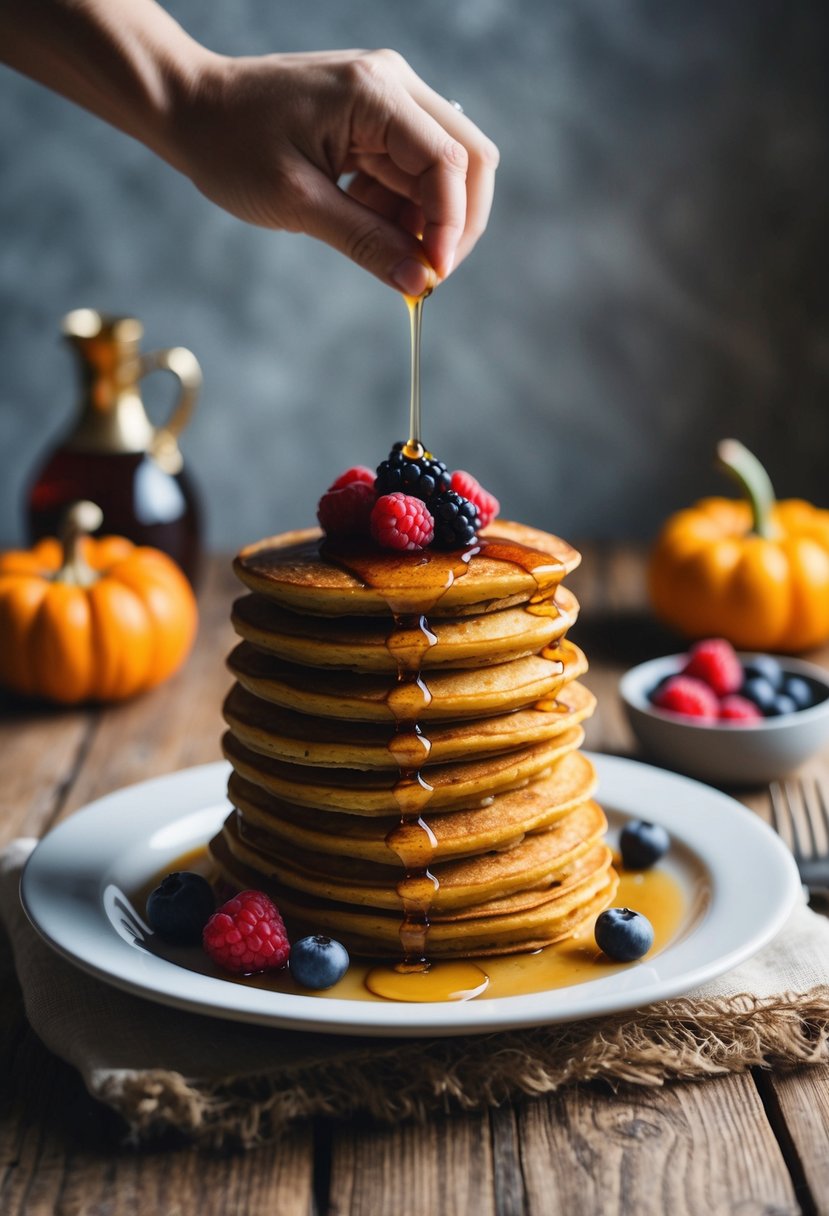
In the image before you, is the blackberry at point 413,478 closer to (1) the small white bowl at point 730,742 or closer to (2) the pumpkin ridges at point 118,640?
(1) the small white bowl at point 730,742

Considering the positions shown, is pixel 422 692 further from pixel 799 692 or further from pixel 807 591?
pixel 807 591

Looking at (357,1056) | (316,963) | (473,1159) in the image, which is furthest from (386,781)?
(473,1159)

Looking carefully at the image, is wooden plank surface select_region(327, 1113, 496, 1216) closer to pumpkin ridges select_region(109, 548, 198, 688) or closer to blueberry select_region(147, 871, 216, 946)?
blueberry select_region(147, 871, 216, 946)

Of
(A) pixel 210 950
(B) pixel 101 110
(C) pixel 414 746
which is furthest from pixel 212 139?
(A) pixel 210 950

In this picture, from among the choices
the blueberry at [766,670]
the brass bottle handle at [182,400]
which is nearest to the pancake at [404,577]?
the blueberry at [766,670]

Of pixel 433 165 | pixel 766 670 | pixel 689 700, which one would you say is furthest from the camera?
pixel 766 670

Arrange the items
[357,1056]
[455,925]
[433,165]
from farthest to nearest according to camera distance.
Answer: [433,165] → [455,925] → [357,1056]

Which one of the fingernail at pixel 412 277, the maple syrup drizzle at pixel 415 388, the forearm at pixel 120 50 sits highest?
the forearm at pixel 120 50
